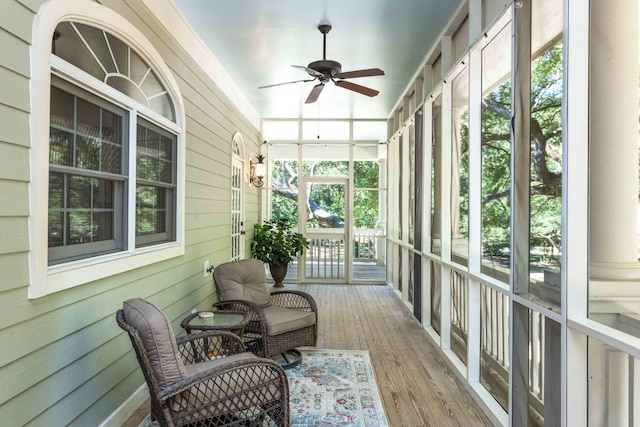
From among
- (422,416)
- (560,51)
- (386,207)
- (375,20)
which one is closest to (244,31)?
(375,20)

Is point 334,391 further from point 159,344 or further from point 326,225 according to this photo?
point 326,225

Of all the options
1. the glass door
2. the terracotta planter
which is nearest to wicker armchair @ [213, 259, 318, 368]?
the terracotta planter

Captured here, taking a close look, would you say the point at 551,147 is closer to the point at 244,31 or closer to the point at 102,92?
the point at 102,92

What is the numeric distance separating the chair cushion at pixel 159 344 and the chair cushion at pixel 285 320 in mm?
1370

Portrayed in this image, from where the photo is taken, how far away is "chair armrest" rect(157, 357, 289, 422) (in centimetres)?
193

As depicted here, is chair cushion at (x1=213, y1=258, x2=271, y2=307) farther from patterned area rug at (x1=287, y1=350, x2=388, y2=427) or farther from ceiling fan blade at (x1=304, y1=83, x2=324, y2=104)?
ceiling fan blade at (x1=304, y1=83, x2=324, y2=104)

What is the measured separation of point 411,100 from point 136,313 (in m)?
4.77

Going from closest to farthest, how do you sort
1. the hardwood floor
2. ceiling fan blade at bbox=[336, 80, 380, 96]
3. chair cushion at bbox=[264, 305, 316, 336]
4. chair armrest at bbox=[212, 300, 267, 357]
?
the hardwood floor → chair armrest at bbox=[212, 300, 267, 357] → chair cushion at bbox=[264, 305, 316, 336] → ceiling fan blade at bbox=[336, 80, 380, 96]

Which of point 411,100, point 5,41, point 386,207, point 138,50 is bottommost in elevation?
point 386,207

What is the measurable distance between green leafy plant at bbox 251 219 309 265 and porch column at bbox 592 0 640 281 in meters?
5.45

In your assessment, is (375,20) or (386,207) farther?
(386,207)

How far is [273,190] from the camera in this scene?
25.0 ft

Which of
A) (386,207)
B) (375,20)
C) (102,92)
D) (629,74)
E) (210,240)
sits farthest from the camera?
(386,207)

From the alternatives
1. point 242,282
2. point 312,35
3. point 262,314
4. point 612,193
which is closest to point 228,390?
point 262,314
